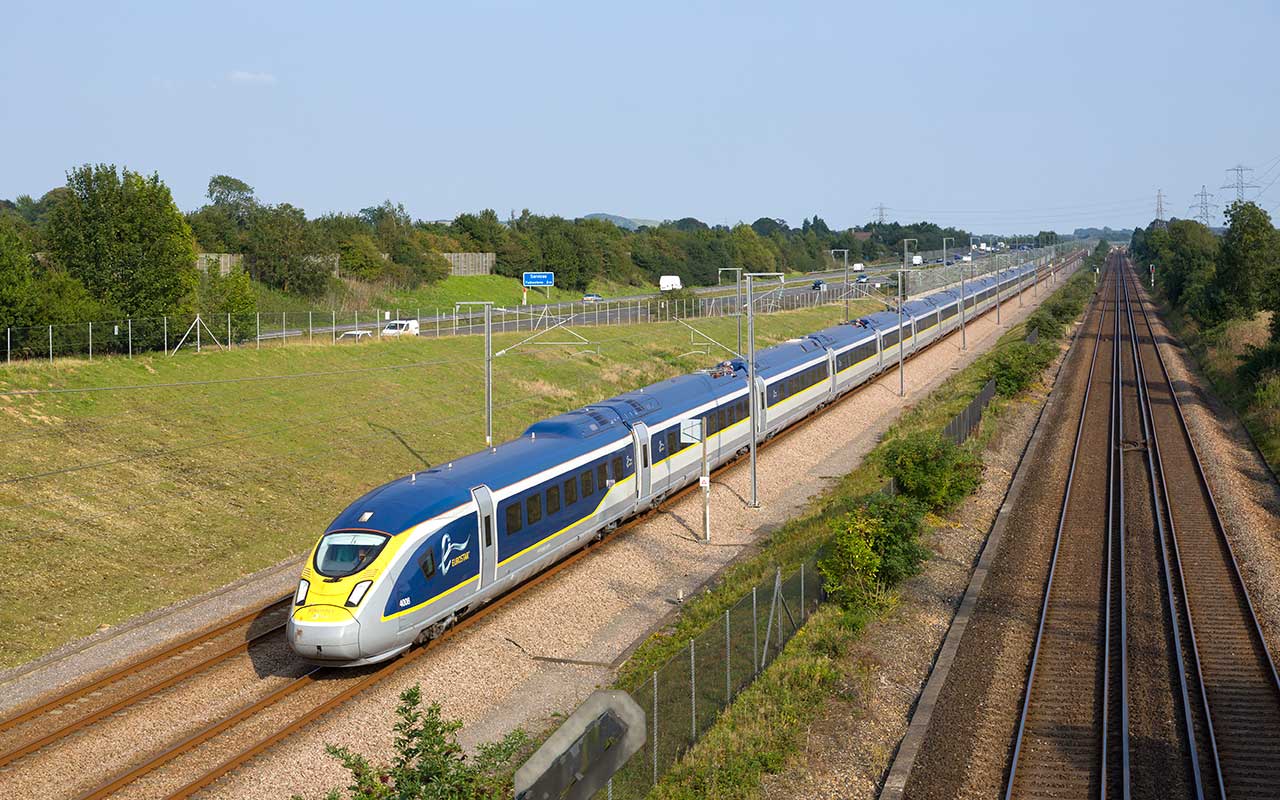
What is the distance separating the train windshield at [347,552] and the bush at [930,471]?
52.9ft

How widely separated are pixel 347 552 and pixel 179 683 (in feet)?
12.5

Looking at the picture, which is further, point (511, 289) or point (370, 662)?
point (511, 289)

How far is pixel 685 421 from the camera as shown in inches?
1252

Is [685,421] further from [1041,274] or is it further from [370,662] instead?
[1041,274]

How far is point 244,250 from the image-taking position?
272 ft

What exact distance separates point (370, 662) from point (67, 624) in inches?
315

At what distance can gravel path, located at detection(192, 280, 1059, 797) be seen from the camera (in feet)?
54.0

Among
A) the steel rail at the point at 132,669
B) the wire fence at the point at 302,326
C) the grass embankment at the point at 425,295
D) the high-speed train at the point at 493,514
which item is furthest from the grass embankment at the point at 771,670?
the grass embankment at the point at 425,295

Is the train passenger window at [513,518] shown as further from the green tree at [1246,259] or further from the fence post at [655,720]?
the green tree at [1246,259]

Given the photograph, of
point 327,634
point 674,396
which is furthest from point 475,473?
point 674,396


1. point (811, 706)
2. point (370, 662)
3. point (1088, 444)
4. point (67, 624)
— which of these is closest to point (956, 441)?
point (1088, 444)

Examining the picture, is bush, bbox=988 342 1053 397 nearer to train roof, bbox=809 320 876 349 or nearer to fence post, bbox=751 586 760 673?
train roof, bbox=809 320 876 349

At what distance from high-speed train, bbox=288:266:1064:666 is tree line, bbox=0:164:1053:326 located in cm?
2621

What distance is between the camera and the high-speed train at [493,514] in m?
18.3
